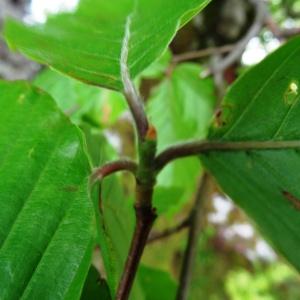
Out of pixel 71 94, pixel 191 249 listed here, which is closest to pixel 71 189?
pixel 191 249

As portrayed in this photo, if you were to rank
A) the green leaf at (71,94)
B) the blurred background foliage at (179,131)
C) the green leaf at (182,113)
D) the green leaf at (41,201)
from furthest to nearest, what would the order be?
the green leaf at (182,113), the green leaf at (71,94), the blurred background foliage at (179,131), the green leaf at (41,201)

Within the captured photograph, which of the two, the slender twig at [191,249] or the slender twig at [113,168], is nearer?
the slender twig at [113,168]

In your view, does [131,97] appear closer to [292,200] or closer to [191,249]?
[292,200]

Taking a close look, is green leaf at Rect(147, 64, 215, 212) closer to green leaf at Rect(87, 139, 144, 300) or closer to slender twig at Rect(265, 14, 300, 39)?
slender twig at Rect(265, 14, 300, 39)

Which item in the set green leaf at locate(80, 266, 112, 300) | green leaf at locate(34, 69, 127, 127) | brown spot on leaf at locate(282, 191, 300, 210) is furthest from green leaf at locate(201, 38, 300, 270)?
green leaf at locate(34, 69, 127, 127)

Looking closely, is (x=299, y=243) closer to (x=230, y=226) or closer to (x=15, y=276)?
(x=15, y=276)

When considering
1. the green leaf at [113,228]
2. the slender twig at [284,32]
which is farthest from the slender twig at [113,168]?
the slender twig at [284,32]

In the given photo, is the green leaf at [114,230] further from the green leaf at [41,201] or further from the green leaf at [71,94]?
the green leaf at [71,94]
